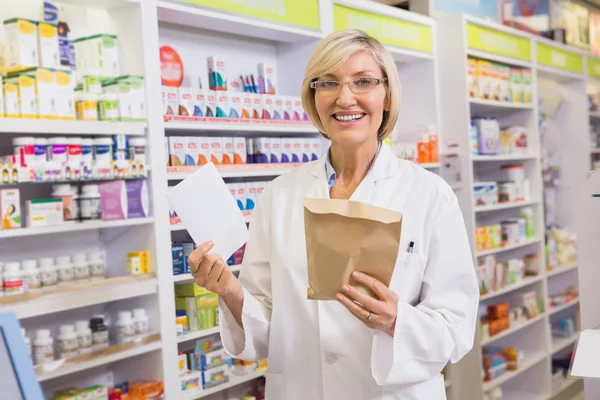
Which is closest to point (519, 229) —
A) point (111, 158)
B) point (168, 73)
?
point (168, 73)

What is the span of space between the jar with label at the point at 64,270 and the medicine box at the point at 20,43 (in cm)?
83

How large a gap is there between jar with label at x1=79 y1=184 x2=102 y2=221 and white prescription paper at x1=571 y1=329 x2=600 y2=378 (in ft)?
6.73

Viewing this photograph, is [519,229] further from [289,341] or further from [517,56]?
[289,341]

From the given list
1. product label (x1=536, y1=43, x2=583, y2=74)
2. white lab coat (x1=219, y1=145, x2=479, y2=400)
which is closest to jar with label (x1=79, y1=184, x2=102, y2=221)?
white lab coat (x1=219, y1=145, x2=479, y2=400)

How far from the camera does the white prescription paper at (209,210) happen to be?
1.86m

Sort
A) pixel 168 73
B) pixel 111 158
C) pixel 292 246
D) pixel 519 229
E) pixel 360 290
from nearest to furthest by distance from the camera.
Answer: pixel 360 290 < pixel 292 246 < pixel 111 158 < pixel 168 73 < pixel 519 229

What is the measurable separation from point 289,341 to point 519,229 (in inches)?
179

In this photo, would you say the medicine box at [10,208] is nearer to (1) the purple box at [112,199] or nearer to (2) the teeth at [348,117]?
(1) the purple box at [112,199]

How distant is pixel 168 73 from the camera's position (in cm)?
382

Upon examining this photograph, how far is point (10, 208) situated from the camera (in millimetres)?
2875

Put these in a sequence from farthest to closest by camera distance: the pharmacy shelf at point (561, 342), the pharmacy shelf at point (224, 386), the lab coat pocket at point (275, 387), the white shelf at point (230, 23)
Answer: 1. the pharmacy shelf at point (561, 342)
2. the pharmacy shelf at point (224, 386)
3. the white shelf at point (230, 23)
4. the lab coat pocket at point (275, 387)

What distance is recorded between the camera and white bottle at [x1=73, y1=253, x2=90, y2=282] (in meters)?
3.15

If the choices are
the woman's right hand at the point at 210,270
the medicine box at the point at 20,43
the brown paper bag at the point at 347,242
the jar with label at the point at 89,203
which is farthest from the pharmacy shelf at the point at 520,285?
the brown paper bag at the point at 347,242

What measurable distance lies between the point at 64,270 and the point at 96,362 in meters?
0.43
